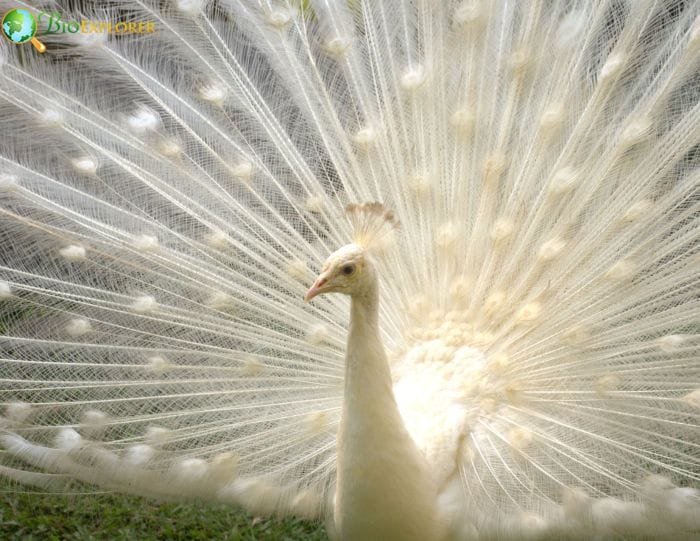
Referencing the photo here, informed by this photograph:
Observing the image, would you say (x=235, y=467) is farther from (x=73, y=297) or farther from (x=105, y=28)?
(x=105, y=28)

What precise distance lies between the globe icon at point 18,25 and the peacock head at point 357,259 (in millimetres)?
1642

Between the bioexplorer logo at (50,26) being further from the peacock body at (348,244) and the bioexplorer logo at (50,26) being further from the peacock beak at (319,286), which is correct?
the peacock beak at (319,286)

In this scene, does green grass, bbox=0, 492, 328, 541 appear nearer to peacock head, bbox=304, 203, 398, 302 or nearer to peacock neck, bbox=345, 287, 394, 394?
peacock neck, bbox=345, 287, 394, 394

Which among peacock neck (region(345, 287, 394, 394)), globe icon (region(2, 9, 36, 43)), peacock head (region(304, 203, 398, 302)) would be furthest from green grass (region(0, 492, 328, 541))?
globe icon (region(2, 9, 36, 43))

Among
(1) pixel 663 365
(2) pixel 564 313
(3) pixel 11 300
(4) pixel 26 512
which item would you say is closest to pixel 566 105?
(2) pixel 564 313

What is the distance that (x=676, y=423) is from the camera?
101 inches

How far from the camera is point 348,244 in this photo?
8.61 ft

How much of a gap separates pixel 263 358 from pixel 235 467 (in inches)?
15.9

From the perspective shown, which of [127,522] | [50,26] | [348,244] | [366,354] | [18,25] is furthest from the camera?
[127,522]

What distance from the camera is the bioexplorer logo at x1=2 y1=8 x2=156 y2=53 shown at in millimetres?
3045

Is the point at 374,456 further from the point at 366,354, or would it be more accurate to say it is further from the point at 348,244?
the point at 348,244

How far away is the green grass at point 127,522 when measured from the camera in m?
3.58

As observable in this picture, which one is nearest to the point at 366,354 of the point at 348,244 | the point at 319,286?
the point at 319,286

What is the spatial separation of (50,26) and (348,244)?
145 centimetres
